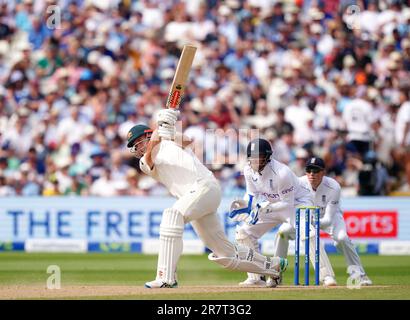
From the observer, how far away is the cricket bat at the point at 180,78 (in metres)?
9.83

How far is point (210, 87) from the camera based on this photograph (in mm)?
18641

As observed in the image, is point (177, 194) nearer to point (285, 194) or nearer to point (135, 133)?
point (135, 133)

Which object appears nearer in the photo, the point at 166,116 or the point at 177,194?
the point at 166,116

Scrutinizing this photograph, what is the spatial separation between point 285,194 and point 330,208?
894mm

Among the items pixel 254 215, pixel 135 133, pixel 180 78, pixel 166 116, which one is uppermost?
pixel 180 78

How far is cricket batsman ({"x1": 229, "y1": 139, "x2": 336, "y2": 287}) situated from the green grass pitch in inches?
18.2

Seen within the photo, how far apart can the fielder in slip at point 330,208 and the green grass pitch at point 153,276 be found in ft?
1.16

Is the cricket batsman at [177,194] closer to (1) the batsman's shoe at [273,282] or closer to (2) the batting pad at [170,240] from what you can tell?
(2) the batting pad at [170,240]
